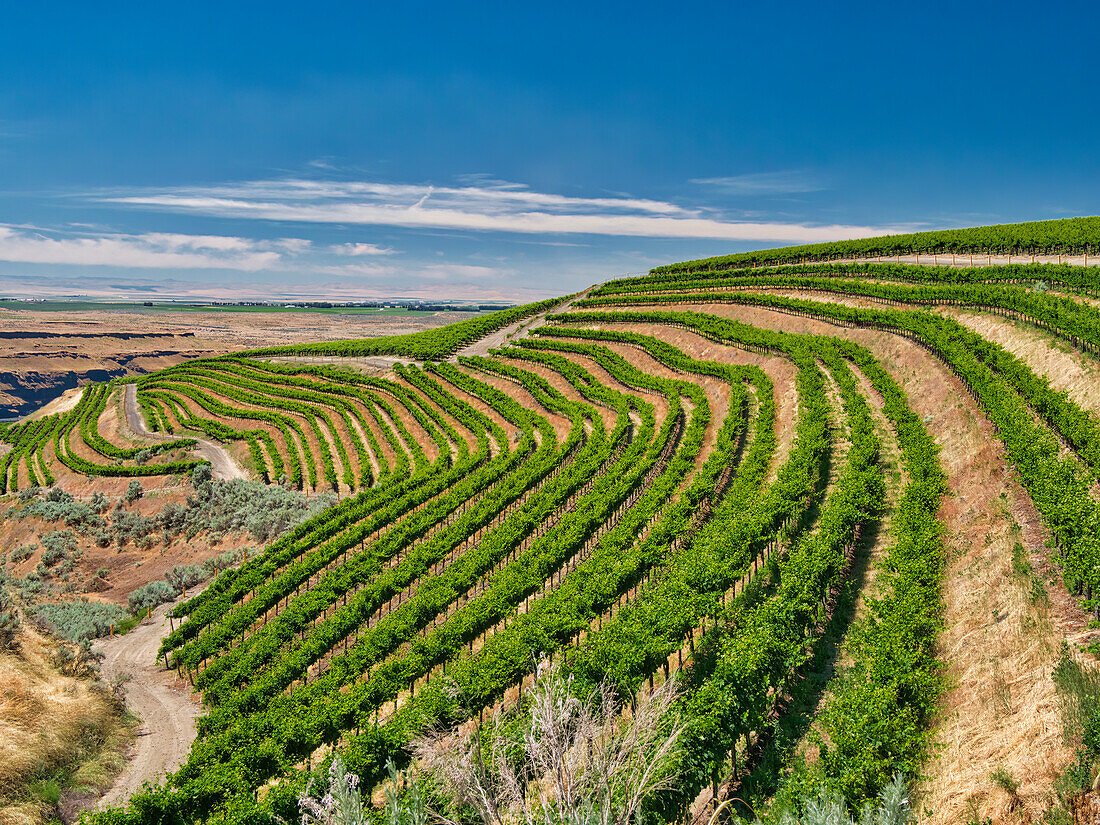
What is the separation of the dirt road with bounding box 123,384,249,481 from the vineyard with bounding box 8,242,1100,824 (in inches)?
63.8

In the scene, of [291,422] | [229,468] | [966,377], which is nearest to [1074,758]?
[966,377]

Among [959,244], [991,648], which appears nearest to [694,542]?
[991,648]

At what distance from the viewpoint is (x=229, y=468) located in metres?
66.6

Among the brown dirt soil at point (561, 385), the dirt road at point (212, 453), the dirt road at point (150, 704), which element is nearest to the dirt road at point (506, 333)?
the brown dirt soil at point (561, 385)

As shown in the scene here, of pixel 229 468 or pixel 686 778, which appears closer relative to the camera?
pixel 686 778

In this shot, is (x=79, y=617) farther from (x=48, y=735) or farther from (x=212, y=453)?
(x=212, y=453)

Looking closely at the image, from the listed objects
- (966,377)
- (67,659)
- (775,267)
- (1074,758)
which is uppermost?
(775,267)

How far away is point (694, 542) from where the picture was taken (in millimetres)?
29594

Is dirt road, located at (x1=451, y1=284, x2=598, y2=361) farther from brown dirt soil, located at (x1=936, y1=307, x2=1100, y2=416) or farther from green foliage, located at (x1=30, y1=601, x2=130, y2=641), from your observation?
brown dirt soil, located at (x1=936, y1=307, x2=1100, y2=416)

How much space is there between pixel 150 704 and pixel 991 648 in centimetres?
3611

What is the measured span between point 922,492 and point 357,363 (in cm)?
8807

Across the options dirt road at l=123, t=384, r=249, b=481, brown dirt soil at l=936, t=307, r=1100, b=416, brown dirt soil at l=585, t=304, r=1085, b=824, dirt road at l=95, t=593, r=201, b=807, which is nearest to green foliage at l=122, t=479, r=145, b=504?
dirt road at l=123, t=384, r=249, b=481

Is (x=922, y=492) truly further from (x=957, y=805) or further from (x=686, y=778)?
(x=686, y=778)

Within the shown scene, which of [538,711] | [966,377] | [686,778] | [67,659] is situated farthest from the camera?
[966,377]
